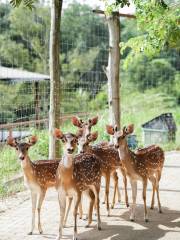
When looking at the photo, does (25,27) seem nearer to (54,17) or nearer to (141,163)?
(54,17)

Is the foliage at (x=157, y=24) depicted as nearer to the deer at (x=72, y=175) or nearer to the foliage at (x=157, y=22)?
the foliage at (x=157, y=22)

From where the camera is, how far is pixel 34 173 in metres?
6.94

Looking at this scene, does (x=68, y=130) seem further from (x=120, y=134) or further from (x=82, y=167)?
(x=82, y=167)

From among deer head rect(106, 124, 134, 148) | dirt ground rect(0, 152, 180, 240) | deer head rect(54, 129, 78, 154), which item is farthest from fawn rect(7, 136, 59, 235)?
deer head rect(106, 124, 134, 148)

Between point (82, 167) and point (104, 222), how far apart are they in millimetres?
925

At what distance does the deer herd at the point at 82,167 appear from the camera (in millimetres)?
6625

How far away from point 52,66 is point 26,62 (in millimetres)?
19203

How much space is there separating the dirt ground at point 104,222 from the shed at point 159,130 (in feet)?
15.0

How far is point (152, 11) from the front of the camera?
7.35 metres

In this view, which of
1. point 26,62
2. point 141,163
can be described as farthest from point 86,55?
A: point 141,163

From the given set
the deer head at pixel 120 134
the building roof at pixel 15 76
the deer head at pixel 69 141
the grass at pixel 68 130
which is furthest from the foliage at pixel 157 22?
the building roof at pixel 15 76

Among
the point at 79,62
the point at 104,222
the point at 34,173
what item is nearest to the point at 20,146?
the point at 34,173

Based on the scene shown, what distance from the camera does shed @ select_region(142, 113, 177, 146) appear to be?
13648mm

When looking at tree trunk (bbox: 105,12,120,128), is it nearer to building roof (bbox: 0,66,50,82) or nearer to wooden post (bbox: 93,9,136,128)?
wooden post (bbox: 93,9,136,128)
